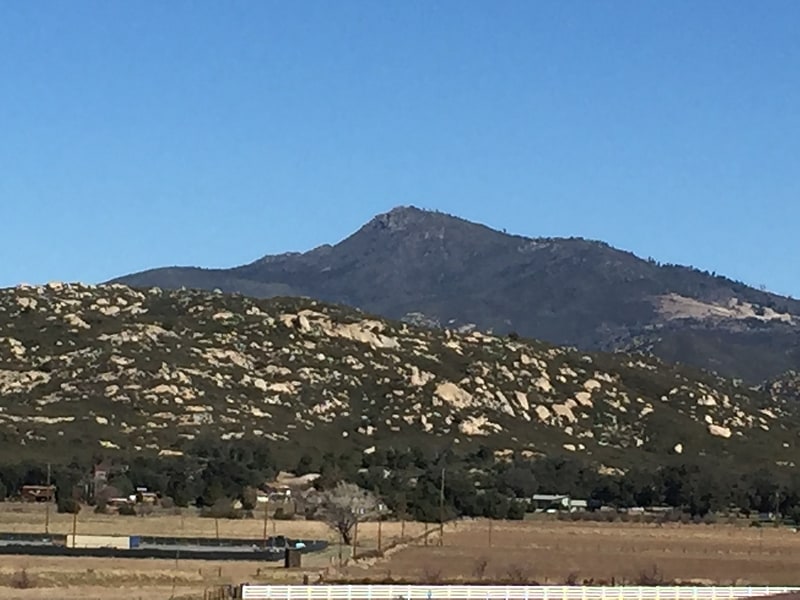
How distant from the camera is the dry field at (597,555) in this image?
6456cm

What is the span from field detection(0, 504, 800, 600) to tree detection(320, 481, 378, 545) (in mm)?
1068

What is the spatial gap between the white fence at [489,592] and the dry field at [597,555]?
6.34 metres

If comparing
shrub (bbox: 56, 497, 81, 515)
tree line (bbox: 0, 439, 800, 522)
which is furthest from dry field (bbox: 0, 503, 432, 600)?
tree line (bbox: 0, 439, 800, 522)

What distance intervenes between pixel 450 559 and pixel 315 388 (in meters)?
69.2

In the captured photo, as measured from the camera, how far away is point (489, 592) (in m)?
52.9

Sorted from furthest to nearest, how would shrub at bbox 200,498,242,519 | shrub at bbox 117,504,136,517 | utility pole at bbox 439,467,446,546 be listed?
shrub at bbox 200,498,242,519, shrub at bbox 117,504,136,517, utility pole at bbox 439,467,446,546

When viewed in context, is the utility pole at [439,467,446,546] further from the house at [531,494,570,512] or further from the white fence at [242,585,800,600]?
the white fence at [242,585,800,600]

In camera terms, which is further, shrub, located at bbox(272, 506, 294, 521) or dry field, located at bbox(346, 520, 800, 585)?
shrub, located at bbox(272, 506, 294, 521)

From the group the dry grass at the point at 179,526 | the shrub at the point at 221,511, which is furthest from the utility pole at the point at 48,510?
the shrub at the point at 221,511

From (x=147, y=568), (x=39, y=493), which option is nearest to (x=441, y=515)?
(x=39, y=493)

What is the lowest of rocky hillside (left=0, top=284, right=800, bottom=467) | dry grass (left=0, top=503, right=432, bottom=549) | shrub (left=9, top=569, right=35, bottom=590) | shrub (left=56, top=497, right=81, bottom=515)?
shrub (left=9, top=569, right=35, bottom=590)

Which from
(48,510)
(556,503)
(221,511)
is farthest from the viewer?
(556,503)

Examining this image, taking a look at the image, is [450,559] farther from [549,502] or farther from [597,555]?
[549,502]

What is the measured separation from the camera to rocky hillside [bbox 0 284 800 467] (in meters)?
128
